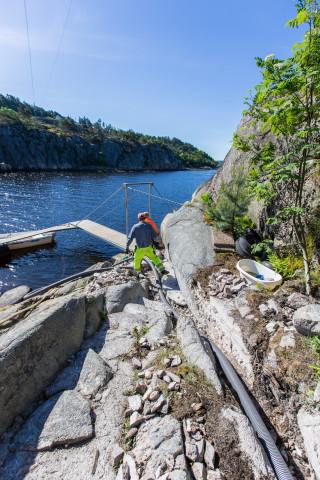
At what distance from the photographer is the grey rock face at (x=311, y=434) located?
2.50m

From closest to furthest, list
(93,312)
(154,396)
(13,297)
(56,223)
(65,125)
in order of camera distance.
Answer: (154,396), (93,312), (13,297), (56,223), (65,125)

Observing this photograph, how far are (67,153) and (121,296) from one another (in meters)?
91.6

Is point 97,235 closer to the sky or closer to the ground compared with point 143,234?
closer to the ground

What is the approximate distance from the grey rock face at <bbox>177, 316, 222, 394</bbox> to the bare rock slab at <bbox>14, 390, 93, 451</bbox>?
5.15 feet

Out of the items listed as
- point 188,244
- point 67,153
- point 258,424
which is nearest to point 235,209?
point 188,244

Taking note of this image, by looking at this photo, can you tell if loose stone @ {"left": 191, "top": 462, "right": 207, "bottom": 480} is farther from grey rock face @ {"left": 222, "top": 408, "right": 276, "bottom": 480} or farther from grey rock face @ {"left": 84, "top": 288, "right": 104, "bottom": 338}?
grey rock face @ {"left": 84, "top": 288, "right": 104, "bottom": 338}

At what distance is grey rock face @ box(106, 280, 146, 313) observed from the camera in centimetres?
534

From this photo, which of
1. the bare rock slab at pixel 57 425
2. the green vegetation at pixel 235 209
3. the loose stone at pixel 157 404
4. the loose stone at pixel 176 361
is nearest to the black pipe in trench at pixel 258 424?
the loose stone at pixel 176 361

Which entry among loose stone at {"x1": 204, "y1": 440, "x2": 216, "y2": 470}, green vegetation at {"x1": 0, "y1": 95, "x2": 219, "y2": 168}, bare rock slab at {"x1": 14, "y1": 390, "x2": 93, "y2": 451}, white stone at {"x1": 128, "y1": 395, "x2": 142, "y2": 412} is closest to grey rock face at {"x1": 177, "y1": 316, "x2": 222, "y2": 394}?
loose stone at {"x1": 204, "y1": 440, "x2": 216, "y2": 470}

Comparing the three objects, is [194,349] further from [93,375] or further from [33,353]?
[33,353]

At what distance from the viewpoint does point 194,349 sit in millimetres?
3613

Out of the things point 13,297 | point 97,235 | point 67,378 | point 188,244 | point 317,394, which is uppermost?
point 188,244

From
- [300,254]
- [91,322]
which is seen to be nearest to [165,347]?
[91,322]

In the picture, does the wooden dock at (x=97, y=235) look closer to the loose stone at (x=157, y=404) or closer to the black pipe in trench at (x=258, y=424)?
the black pipe in trench at (x=258, y=424)
